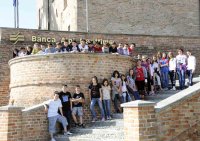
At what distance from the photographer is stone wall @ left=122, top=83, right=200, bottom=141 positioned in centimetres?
912

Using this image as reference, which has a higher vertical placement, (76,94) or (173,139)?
(76,94)

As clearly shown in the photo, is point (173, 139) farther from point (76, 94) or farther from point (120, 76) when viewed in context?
point (120, 76)

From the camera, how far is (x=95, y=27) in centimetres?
2670

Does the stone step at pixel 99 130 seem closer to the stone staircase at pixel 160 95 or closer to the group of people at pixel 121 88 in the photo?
the group of people at pixel 121 88

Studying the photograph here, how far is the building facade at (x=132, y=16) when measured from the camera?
26641mm

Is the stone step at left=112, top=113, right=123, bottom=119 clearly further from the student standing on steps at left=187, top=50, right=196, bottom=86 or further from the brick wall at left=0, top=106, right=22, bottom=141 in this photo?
the brick wall at left=0, top=106, right=22, bottom=141

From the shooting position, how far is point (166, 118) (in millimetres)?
9648

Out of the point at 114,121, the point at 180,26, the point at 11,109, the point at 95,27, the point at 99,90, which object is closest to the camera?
the point at 11,109

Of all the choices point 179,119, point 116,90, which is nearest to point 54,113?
point 116,90

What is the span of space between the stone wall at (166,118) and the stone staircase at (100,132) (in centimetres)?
152

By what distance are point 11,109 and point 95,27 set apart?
621 inches

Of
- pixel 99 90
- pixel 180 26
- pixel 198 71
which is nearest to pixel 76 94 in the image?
pixel 99 90

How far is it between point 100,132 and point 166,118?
288 centimetres

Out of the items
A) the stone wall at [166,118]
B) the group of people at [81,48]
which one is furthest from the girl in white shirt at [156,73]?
the stone wall at [166,118]
